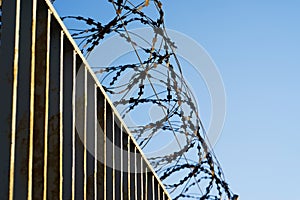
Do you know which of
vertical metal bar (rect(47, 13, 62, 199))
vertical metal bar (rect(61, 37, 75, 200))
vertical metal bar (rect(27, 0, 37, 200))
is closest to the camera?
vertical metal bar (rect(27, 0, 37, 200))

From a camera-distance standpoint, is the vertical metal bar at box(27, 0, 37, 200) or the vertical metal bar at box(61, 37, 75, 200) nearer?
the vertical metal bar at box(27, 0, 37, 200)

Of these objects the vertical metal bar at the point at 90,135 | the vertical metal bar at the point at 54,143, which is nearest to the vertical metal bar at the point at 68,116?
the vertical metal bar at the point at 54,143

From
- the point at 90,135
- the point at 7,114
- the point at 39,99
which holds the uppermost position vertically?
the point at 90,135

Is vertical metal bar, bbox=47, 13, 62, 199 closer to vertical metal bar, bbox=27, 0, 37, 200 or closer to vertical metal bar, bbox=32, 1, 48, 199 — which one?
vertical metal bar, bbox=32, 1, 48, 199

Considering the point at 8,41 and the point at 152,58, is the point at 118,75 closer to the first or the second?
the point at 152,58

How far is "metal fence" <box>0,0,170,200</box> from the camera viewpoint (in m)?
1.75

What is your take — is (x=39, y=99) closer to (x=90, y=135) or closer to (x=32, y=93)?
(x=32, y=93)

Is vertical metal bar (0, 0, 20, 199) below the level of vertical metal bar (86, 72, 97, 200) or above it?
below

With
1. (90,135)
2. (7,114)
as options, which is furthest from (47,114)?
(90,135)

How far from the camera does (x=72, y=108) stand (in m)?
2.24

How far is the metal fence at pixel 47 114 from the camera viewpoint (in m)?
1.75

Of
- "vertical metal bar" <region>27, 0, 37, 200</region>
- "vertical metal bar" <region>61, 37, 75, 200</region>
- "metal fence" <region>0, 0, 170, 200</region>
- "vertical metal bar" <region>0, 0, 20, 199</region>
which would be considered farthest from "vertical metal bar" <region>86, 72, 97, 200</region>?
"vertical metal bar" <region>0, 0, 20, 199</region>

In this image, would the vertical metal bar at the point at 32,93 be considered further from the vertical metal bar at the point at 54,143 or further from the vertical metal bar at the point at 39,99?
the vertical metal bar at the point at 54,143

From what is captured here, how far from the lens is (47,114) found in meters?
1.97
